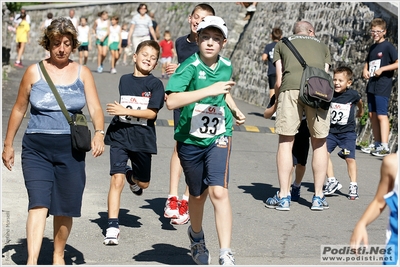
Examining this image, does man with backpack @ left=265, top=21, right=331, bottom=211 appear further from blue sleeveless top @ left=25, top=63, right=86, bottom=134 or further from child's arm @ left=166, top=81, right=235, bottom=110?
blue sleeveless top @ left=25, top=63, right=86, bottom=134

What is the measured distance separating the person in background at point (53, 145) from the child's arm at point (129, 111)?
97 centimetres

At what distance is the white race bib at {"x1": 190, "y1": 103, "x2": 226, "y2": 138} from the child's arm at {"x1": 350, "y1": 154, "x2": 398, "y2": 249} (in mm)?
1981

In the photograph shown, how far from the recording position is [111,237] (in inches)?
288

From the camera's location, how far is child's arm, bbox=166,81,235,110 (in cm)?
616

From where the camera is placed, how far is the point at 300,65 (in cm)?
902

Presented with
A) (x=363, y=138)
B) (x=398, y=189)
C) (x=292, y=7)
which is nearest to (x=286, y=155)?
(x=398, y=189)

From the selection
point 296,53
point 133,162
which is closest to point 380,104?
point 296,53

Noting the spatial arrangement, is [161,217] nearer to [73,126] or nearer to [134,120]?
[134,120]

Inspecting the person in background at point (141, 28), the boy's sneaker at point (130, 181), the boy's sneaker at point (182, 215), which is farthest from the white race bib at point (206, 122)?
the person in background at point (141, 28)

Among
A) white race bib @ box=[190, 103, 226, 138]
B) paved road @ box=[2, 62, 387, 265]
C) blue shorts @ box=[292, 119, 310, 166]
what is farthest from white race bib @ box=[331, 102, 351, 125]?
white race bib @ box=[190, 103, 226, 138]

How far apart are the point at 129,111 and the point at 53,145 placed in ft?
4.51

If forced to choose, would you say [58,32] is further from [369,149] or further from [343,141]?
[369,149]

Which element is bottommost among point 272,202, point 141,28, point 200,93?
point 272,202

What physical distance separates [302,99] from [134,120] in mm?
1981
